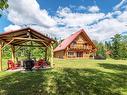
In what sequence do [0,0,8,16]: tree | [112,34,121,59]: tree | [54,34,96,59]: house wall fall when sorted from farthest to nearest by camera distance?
[112,34,121,59]: tree → [54,34,96,59]: house wall → [0,0,8,16]: tree

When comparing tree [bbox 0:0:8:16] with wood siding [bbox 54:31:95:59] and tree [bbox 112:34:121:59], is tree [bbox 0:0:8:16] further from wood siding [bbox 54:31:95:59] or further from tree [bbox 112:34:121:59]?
tree [bbox 112:34:121:59]

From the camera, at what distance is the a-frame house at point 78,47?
50875 millimetres

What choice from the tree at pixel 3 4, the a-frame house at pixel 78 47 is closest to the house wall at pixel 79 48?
the a-frame house at pixel 78 47

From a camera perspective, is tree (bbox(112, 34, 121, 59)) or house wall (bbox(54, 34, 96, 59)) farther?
tree (bbox(112, 34, 121, 59))

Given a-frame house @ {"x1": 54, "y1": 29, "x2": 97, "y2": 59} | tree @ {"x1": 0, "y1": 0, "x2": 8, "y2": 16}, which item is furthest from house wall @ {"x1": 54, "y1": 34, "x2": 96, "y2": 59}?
tree @ {"x1": 0, "y1": 0, "x2": 8, "y2": 16}

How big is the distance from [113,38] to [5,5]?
56840mm

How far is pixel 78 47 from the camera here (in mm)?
51875

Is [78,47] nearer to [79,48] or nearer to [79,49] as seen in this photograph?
[79,48]

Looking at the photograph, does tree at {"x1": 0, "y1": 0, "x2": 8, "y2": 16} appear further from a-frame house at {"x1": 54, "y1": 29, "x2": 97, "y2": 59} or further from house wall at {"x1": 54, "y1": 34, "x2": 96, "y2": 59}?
house wall at {"x1": 54, "y1": 34, "x2": 96, "y2": 59}

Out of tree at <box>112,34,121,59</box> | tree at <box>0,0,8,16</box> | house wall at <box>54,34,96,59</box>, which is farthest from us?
tree at <box>112,34,121,59</box>

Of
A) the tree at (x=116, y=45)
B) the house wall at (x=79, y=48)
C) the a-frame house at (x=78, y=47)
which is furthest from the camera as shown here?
the tree at (x=116, y=45)

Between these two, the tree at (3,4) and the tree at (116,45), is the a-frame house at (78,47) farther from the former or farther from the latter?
the tree at (3,4)

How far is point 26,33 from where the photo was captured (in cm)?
2109

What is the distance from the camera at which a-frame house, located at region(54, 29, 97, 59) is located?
5088 cm
